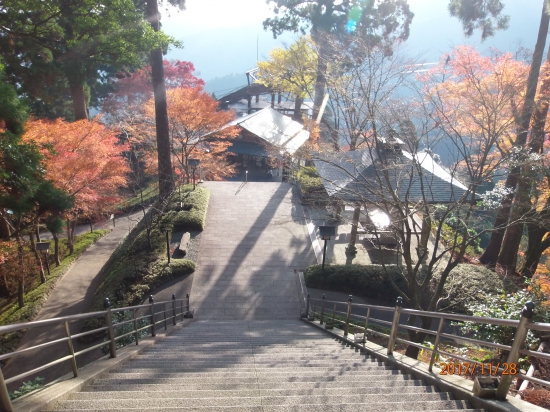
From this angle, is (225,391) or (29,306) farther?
(29,306)

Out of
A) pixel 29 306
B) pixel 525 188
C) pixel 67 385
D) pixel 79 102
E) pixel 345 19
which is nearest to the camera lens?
pixel 67 385

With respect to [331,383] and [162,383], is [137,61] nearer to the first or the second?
[162,383]

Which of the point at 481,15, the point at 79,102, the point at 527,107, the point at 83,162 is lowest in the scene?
the point at 83,162

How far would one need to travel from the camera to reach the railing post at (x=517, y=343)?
2.70 m

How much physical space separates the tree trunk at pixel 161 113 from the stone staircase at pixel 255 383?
1006 cm

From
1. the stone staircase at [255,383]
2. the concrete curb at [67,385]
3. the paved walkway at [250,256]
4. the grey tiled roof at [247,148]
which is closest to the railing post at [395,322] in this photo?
the stone staircase at [255,383]

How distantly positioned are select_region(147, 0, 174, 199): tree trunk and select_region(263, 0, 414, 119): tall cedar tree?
28.1 feet

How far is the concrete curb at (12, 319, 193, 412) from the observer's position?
2.76 meters

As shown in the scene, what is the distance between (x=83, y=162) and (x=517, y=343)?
13.5 metres

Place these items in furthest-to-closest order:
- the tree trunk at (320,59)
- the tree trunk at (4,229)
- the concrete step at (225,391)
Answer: the tree trunk at (320,59) < the tree trunk at (4,229) < the concrete step at (225,391)

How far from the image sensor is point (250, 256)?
12.2 metres

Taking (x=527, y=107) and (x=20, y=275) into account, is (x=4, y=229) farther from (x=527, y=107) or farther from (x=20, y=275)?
(x=527, y=107)

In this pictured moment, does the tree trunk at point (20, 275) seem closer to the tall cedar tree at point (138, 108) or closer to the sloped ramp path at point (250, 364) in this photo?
the sloped ramp path at point (250, 364)
